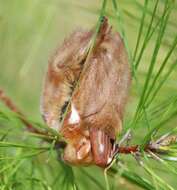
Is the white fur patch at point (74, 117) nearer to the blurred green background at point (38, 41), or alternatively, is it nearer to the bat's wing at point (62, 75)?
the bat's wing at point (62, 75)

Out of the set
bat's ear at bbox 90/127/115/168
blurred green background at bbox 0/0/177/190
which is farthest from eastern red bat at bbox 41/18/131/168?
blurred green background at bbox 0/0/177/190

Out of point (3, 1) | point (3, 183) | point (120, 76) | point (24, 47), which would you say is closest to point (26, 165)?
point (3, 183)

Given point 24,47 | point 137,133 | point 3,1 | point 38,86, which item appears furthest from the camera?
point 38,86

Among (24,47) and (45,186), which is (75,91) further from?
(24,47)

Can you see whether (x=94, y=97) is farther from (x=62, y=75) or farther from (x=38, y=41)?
(x=38, y=41)

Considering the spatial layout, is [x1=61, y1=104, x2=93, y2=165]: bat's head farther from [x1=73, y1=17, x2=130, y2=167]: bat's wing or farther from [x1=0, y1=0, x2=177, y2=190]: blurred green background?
[x1=0, y1=0, x2=177, y2=190]: blurred green background

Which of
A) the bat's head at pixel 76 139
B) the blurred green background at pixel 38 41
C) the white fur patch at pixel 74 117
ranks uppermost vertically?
the white fur patch at pixel 74 117

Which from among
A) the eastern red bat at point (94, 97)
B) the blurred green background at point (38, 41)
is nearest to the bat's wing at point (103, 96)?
the eastern red bat at point (94, 97)

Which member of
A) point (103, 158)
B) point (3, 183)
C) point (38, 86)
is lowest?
point (38, 86)
